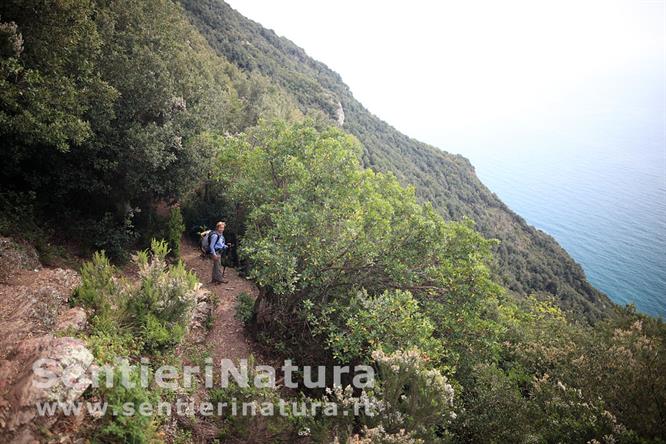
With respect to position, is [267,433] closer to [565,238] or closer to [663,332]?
[663,332]

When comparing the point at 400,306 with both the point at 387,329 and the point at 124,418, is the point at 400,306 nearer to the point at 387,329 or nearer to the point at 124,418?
the point at 387,329

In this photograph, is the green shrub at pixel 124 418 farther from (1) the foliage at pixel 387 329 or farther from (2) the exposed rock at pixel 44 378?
(1) the foliage at pixel 387 329

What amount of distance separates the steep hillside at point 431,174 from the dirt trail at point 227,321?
167 ft

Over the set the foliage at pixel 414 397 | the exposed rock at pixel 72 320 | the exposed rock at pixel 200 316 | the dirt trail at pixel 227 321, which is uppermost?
the foliage at pixel 414 397

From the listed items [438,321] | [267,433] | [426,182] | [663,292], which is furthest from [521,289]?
[267,433]

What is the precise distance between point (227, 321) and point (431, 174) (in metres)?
90.2

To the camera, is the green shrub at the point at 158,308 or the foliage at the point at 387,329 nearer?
the green shrub at the point at 158,308

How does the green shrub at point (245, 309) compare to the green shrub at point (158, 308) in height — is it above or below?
below

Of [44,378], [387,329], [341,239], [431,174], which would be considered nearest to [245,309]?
[341,239]

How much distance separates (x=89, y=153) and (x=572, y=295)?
79.3 metres

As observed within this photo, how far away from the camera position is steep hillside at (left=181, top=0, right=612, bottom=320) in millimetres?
67500

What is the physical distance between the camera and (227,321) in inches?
473

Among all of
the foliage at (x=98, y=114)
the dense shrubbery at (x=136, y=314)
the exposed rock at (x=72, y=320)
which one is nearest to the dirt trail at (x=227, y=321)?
the dense shrubbery at (x=136, y=314)

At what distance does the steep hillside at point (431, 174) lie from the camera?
6750 centimetres
